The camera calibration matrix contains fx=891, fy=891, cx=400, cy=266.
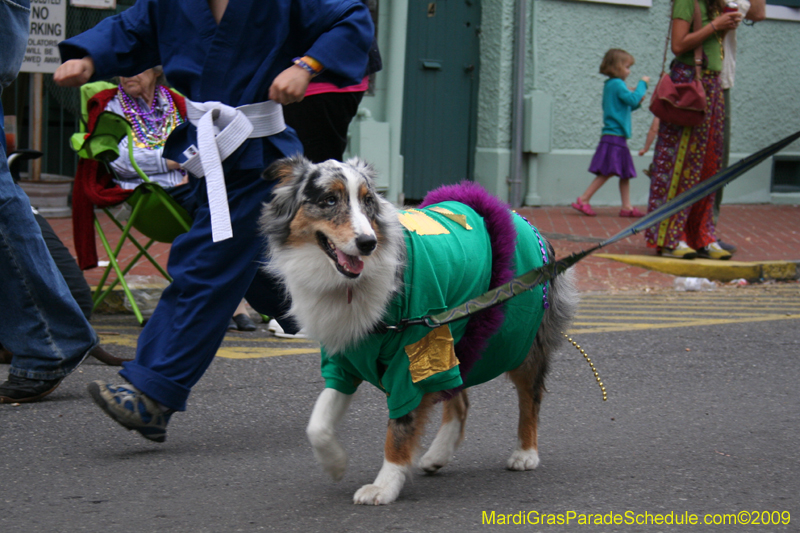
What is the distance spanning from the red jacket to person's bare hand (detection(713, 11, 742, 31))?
5248 millimetres

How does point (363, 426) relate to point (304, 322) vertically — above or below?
below

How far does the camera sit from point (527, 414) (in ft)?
11.5

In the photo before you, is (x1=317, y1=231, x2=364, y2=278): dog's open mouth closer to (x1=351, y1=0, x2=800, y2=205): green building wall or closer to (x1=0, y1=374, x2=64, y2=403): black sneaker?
(x1=0, y1=374, x2=64, y2=403): black sneaker

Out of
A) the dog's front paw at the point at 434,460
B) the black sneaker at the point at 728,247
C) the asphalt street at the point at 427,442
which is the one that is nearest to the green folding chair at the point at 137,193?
the asphalt street at the point at 427,442

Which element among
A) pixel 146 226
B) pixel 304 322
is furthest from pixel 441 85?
pixel 304 322

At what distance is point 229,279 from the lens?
138 inches

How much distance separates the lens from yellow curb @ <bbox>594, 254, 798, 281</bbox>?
28.3 feet

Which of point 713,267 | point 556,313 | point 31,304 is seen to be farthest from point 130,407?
point 713,267

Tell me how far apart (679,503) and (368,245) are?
1399mm

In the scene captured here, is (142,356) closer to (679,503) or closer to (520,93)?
(679,503)

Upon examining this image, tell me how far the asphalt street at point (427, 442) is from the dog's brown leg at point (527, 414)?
0.17ft

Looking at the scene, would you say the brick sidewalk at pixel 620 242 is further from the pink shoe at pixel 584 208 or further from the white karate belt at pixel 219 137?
the white karate belt at pixel 219 137

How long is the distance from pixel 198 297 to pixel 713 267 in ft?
21.0

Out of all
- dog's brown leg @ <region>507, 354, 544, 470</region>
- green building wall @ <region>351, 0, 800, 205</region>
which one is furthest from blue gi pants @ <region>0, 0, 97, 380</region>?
green building wall @ <region>351, 0, 800, 205</region>
